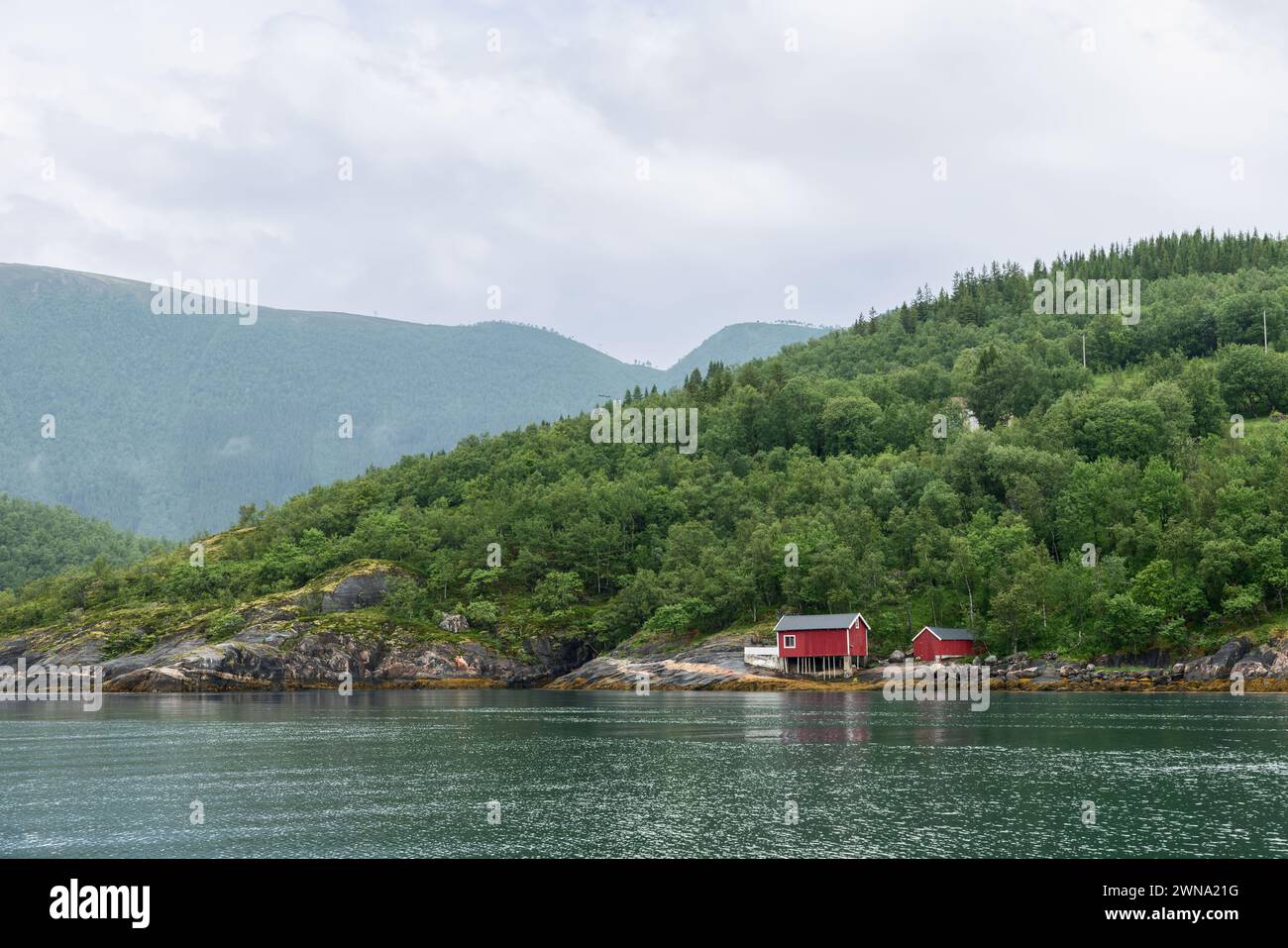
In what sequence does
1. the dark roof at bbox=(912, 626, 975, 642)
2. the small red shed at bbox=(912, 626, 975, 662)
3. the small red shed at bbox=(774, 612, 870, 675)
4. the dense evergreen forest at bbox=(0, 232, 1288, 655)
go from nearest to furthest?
the dense evergreen forest at bbox=(0, 232, 1288, 655)
the small red shed at bbox=(912, 626, 975, 662)
the dark roof at bbox=(912, 626, 975, 642)
the small red shed at bbox=(774, 612, 870, 675)

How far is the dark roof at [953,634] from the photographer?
138m

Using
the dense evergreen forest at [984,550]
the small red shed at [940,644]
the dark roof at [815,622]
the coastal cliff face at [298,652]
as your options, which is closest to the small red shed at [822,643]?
the dark roof at [815,622]

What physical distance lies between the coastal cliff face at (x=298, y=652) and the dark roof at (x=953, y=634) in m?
56.2

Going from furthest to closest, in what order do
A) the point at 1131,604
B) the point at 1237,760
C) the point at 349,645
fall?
the point at 349,645, the point at 1131,604, the point at 1237,760

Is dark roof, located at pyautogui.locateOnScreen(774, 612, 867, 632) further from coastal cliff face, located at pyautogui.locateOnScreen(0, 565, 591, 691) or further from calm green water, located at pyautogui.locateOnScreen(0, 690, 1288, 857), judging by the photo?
calm green water, located at pyautogui.locateOnScreen(0, 690, 1288, 857)

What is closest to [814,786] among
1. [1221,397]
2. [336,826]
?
[336,826]

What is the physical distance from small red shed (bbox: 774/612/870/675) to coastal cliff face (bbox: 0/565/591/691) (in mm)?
39666

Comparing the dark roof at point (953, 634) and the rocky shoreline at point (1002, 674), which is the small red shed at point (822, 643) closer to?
the rocky shoreline at point (1002, 674)

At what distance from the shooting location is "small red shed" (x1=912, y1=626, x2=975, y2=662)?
138 meters

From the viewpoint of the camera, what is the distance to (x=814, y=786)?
55094mm

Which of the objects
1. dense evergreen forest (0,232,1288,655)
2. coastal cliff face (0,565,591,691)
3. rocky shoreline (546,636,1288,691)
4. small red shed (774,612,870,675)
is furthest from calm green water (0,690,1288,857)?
coastal cliff face (0,565,591,691)

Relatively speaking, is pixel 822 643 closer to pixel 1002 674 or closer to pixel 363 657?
pixel 1002 674
